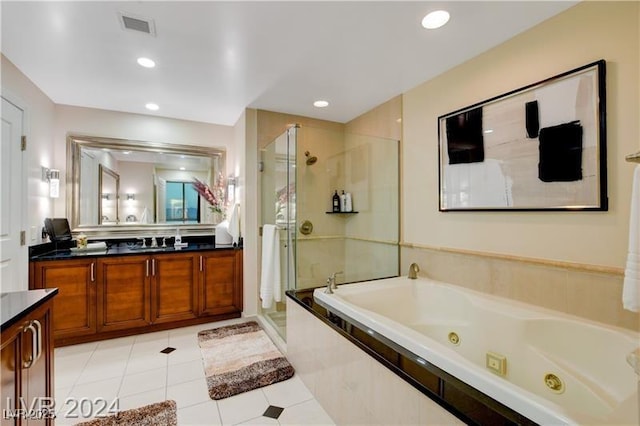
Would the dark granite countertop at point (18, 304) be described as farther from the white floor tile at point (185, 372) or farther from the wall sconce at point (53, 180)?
the wall sconce at point (53, 180)

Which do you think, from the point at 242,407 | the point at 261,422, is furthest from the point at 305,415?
the point at 242,407

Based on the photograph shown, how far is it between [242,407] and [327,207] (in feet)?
6.62

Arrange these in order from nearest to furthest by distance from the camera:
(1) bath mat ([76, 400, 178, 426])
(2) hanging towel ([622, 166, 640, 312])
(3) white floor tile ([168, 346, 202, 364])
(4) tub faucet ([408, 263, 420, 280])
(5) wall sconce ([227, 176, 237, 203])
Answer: (2) hanging towel ([622, 166, 640, 312]) < (1) bath mat ([76, 400, 178, 426]) < (3) white floor tile ([168, 346, 202, 364]) < (4) tub faucet ([408, 263, 420, 280]) < (5) wall sconce ([227, 176, 237, 203])

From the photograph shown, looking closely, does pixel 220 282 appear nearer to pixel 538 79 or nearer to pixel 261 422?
pixel 261 422

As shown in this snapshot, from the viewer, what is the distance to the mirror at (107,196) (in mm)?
3320

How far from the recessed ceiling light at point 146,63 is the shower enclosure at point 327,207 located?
1181 millimetres

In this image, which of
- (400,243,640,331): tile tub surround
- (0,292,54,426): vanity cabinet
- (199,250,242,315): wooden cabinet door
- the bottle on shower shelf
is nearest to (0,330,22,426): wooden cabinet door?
(0,292,54,426): vanity cabinet

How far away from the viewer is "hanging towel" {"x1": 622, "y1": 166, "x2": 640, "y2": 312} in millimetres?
1175

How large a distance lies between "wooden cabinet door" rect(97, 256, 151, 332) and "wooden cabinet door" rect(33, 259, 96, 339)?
0.23 ft

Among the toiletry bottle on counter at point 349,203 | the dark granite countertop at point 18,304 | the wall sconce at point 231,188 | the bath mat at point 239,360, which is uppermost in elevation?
the wall sconce at point 231,188

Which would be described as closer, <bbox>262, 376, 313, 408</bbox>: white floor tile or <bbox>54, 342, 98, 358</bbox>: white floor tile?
<bbox>262, 376, 313, 408</bbox>: white floor tile

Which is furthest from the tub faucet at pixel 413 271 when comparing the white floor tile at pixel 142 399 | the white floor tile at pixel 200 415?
the white floor tile at pixel 142 399

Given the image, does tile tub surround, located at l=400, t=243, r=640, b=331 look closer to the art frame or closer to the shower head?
the art frame

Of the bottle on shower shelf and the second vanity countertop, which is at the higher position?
the bottle on shower shelf
